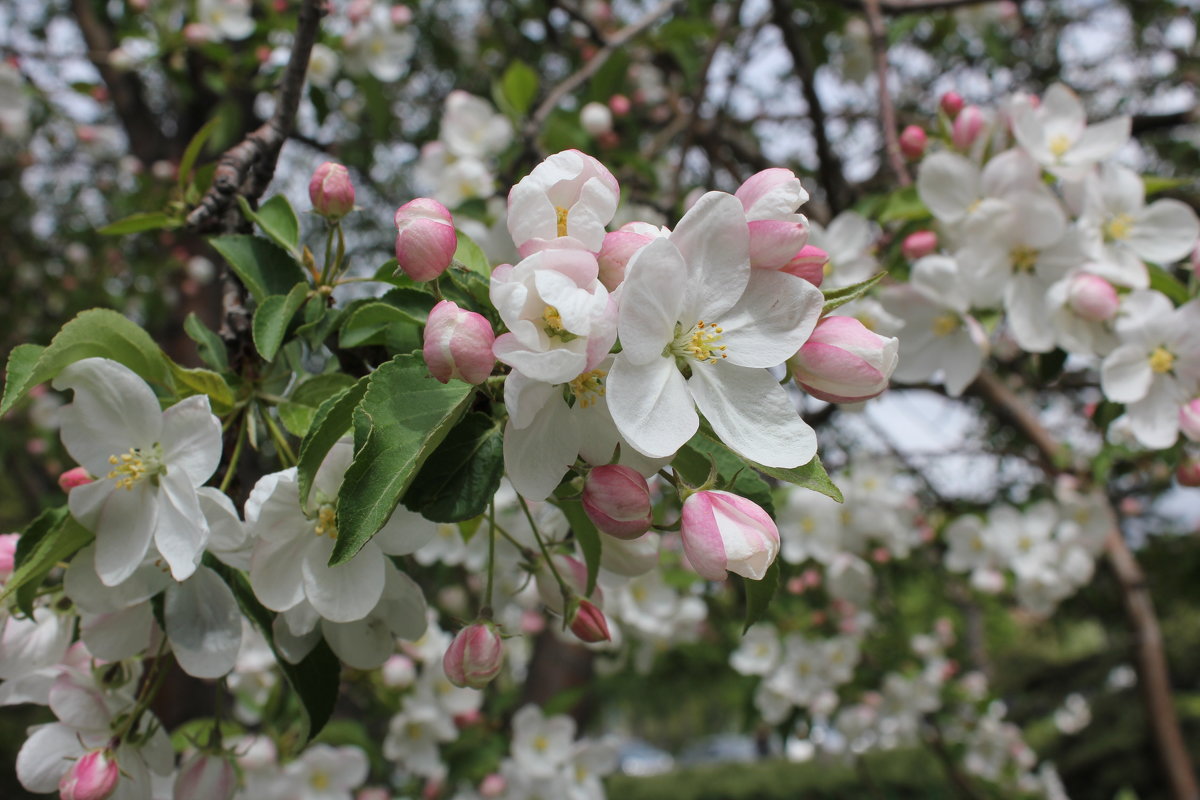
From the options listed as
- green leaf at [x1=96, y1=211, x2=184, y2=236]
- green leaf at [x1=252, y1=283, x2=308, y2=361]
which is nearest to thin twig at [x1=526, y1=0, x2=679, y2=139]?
green leaf at [x1=96, y1=211, x2=184, y2=236]

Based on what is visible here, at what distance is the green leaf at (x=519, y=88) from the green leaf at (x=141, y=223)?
122cm

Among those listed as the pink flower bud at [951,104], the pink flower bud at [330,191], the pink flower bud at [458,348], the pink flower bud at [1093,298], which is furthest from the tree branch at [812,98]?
the pink flower bud at [458,348]

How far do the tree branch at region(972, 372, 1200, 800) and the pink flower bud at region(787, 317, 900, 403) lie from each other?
185 cm

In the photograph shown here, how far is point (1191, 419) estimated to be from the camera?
128cm

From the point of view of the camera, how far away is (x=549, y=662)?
3674mm

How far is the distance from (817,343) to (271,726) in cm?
148

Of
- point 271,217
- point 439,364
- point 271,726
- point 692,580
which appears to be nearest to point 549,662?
point 692,580

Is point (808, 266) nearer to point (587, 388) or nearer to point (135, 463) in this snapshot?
point (587, 388)

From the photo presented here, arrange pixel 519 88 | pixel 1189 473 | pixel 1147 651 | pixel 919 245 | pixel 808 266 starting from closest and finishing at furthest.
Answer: pixel 808 266, pixel 1189 473, pixel 919 245, pixel 519 88, pixel 1147 651

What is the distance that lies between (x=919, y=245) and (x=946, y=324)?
15cm

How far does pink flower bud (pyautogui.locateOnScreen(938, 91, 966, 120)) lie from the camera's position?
158 centimetres

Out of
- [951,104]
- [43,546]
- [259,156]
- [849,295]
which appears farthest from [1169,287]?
[43,546]

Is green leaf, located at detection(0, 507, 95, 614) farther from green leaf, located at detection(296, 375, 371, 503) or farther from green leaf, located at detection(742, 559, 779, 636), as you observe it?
green leaf, located at detection(742, 559, 779, 636)

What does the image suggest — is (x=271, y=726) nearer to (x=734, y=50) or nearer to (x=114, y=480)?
(x=114, y=480)
